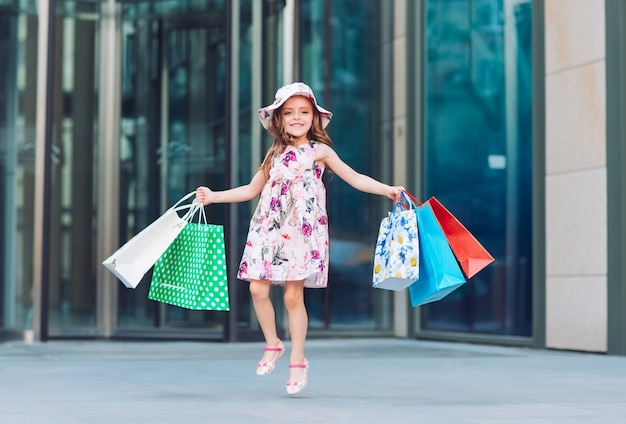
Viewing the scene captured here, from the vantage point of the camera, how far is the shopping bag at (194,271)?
602 centimetres

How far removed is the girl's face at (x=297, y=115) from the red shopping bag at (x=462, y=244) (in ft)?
2.71

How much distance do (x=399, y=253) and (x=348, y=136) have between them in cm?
653

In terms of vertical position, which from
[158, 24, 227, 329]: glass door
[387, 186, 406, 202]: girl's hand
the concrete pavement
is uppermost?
[158, 24, 227, 329]: glass door

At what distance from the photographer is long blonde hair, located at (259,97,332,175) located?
241 inches

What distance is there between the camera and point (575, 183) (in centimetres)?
966

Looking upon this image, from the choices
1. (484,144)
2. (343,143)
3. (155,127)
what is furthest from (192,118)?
(484,144)

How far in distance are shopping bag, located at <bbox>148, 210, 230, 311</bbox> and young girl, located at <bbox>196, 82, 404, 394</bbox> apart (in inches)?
6.2

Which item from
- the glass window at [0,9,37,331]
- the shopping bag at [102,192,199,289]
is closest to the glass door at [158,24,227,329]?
the glass window at [0,9,37,331]

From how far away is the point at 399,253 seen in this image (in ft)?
19.1

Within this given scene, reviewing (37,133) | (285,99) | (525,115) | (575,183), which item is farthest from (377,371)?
(37,133)

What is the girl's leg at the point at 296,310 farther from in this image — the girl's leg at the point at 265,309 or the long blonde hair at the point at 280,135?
the long blonde hair at the point at 280,135

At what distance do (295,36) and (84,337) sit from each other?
386 cm

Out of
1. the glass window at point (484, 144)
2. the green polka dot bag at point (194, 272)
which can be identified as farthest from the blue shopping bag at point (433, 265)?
the glass window at point (484, 144)

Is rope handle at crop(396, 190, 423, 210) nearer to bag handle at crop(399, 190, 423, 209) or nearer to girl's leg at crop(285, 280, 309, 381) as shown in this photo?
bag handle at crop(399, 190, 423, 209)
